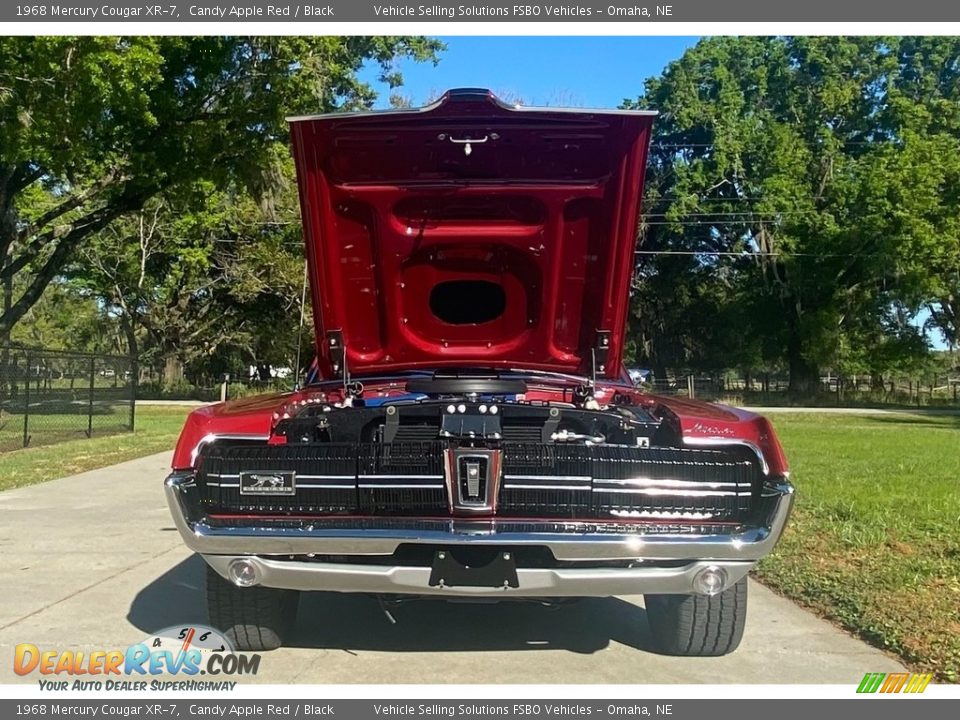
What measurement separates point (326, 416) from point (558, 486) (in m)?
1.28

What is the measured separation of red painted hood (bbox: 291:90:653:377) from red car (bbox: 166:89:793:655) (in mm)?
12


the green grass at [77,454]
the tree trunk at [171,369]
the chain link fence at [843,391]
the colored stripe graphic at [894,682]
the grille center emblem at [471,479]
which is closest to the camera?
the grille center emblem at [471,479]

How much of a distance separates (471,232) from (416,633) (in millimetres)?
2196

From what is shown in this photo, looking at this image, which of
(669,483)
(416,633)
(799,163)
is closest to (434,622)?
(416,633)

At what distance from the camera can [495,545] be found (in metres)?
3.56

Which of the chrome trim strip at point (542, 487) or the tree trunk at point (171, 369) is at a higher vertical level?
the tree trunk at point (171, 369)

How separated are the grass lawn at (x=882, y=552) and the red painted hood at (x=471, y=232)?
2.08 meters

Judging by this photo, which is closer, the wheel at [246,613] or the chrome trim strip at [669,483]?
the chrome trim strip at [669,483]

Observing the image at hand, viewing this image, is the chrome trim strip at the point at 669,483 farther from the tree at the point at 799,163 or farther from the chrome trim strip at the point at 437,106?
the tree at the point at 799,163

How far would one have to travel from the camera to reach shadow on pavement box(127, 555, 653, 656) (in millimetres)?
4574

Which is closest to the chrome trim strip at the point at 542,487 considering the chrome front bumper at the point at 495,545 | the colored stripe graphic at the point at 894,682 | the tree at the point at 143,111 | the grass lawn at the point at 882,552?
the chrome front bumper at the point at 495,545

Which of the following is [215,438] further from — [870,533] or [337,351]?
[870,533]

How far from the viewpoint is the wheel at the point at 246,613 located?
13.8 ft

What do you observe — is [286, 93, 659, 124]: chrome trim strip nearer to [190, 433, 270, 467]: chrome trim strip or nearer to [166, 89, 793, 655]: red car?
[166, 89, 793, 655]: red car
